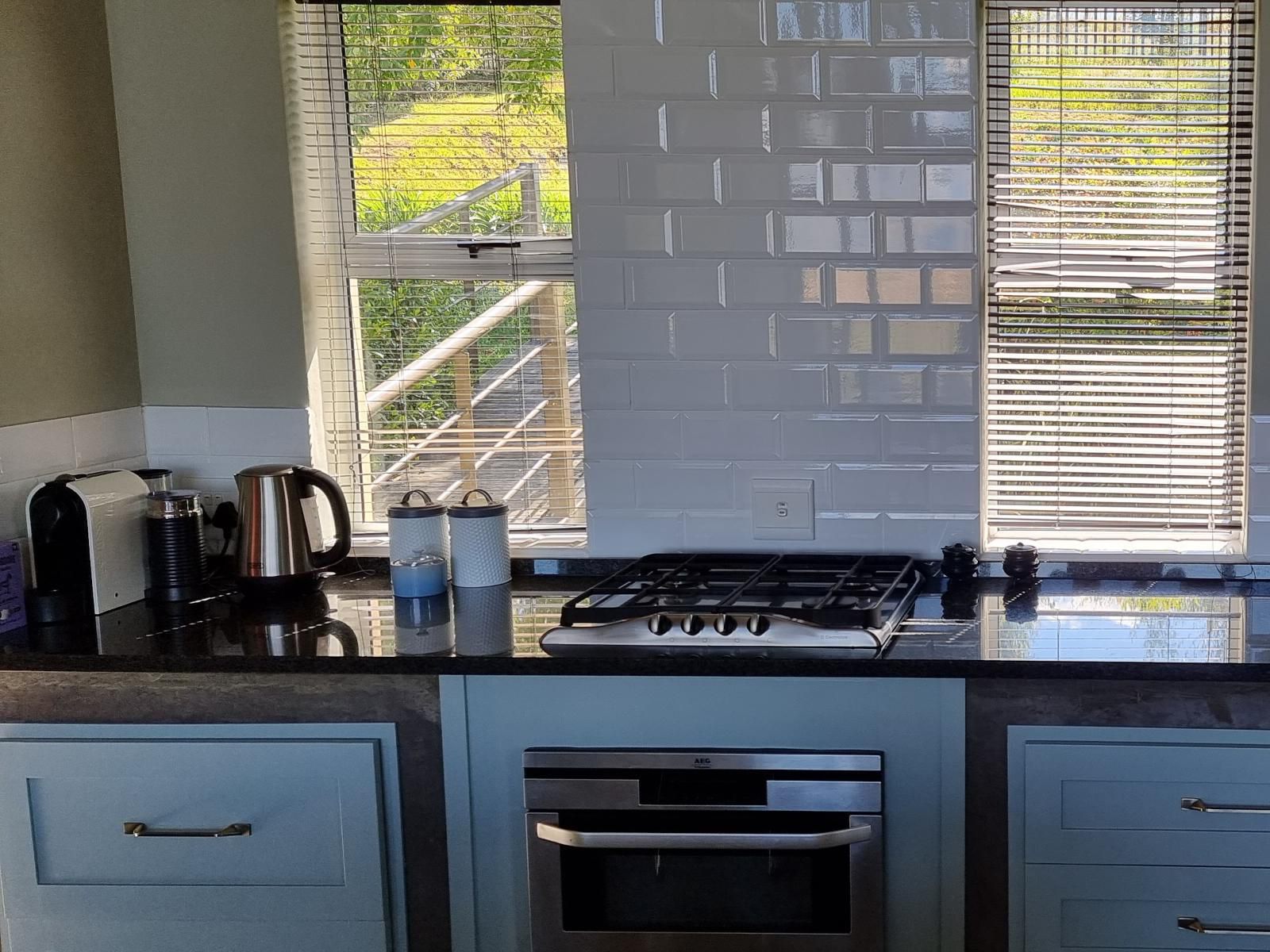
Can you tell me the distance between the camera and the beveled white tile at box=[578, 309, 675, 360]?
8.52 feet

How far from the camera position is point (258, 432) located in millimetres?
2754

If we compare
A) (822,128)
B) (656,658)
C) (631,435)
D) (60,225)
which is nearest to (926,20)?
(822,128)

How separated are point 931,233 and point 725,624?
0.91m

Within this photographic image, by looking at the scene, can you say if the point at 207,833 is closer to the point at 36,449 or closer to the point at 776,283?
the point at 36,449

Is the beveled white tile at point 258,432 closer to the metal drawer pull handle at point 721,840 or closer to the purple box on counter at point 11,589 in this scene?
the purple box on counter at point 11,589

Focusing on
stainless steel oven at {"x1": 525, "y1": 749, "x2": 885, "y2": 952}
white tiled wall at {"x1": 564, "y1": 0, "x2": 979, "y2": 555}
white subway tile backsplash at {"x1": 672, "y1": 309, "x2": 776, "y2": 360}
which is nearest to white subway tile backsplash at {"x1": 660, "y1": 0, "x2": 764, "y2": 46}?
white tiled wall at {"x1": 564, "y1": 0, "x2": 979, "y2": 555}

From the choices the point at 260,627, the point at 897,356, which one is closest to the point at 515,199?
the point at 897,356

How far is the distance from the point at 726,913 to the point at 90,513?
129cm

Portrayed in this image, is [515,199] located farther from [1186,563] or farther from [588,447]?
[1186,563]

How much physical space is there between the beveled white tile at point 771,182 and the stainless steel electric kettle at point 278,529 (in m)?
0.95

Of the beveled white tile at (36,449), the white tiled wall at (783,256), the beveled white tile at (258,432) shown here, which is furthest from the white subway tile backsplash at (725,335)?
the beveled white tile at (36,449)

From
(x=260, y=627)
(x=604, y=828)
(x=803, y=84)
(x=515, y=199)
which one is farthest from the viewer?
(x=515, y=199)

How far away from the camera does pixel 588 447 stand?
2654mm

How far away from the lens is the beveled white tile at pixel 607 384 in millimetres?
2617
